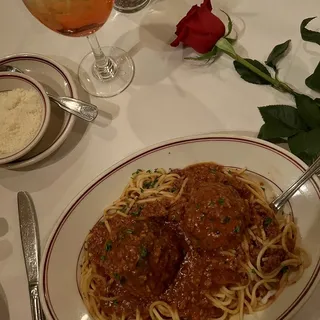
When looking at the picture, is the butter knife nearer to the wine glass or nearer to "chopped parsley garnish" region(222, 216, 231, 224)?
the wine glass

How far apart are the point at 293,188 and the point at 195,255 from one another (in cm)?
34

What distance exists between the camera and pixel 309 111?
155 cm

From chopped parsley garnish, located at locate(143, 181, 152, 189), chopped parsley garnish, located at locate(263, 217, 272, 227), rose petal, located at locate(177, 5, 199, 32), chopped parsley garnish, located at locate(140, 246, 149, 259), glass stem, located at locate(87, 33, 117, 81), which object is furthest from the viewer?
glass stem, located at locate(87, 33, 117, 81)

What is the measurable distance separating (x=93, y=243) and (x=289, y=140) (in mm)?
697

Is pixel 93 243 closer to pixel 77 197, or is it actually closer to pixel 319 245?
pixel 77 197

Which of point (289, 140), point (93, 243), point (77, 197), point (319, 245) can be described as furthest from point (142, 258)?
point (289, 140)

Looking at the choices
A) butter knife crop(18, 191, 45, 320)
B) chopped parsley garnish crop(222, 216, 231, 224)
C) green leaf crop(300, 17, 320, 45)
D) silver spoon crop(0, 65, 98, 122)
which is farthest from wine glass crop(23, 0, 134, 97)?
chopped parsley garnish crop(222, 216, 231, 224)

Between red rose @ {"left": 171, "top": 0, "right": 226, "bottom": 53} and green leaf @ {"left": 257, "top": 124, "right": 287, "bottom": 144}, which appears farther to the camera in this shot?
red rose @ {"left": 171, "top": 0, "right": 226, "bottom": 53}

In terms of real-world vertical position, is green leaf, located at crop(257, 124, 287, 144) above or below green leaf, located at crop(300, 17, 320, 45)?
below

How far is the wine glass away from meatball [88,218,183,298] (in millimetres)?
646

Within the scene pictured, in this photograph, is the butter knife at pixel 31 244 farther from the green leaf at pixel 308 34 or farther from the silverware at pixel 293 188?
the green leaf at pixel 308 34

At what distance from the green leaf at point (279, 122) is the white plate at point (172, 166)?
0.09 meters

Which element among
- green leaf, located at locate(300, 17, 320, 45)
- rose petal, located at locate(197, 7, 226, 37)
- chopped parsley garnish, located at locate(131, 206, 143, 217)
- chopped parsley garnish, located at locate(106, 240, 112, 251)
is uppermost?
rose petal, located at locate(197, 7, 226, 37)

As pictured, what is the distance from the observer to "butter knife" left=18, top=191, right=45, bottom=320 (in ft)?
4.99
